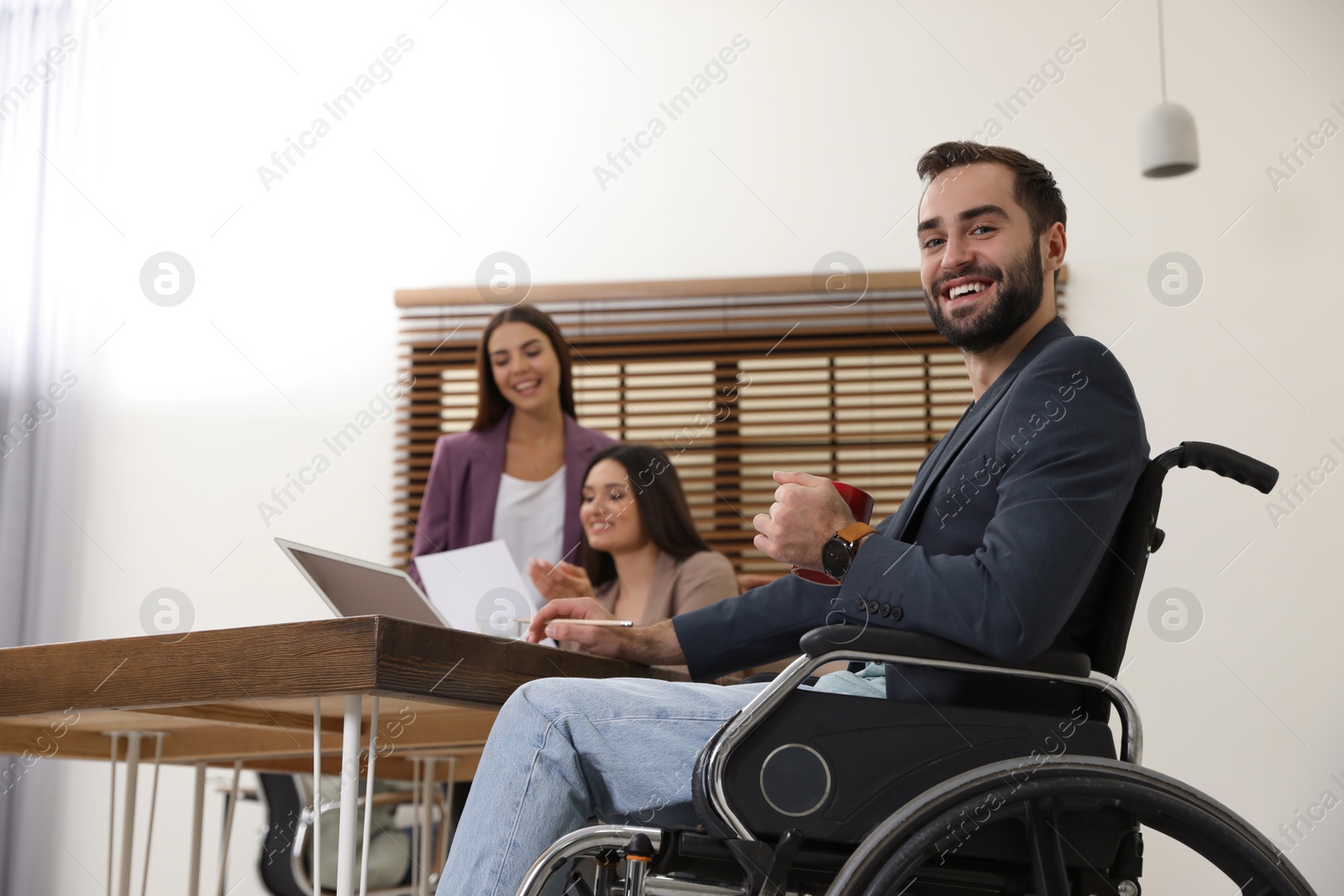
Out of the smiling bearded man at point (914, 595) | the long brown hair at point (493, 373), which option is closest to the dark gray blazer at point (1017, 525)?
the smiling bearded man at point (914, 595)

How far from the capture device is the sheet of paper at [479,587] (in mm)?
2139

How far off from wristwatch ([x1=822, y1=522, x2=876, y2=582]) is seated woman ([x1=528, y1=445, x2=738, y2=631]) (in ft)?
4.98

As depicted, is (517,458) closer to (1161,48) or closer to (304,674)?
(304,674)

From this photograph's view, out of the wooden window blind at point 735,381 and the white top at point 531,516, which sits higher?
the wooden window blind at point 735,381

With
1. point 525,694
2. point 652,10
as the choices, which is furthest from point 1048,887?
point 652,10

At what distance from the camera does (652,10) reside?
13.6 feet

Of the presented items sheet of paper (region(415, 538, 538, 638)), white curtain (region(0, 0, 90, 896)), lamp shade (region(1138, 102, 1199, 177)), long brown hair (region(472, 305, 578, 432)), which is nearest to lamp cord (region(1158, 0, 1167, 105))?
lamp shade (region(1138, 102, 1199, 177))

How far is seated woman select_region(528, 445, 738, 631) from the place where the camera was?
2.70 meters

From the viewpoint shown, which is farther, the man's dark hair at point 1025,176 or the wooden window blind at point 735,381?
the wooden window blind at point 735,381

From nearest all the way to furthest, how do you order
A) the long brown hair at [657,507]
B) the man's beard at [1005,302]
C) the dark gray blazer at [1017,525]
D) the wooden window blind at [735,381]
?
the dark gray blazer at [1017,525] → the man's beard at [1005,302] → the long brown hair at [657,507] → the wooden window blind at [735,381]

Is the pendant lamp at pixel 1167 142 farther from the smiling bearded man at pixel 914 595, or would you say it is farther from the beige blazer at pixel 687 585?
the smiling bearded man at pixel 914 595

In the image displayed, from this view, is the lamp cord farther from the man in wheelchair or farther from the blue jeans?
the blue jeans

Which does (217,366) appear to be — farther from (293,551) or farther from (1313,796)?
(1313,796)

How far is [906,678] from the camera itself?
118cm
